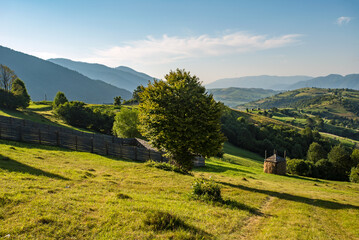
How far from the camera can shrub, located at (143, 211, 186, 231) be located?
31.8 feet

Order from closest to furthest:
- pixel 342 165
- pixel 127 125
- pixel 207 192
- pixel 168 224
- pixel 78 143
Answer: pixel 168 224
pixel 207 192
pixel 78 143
pixel 127 125
pixel 342 165

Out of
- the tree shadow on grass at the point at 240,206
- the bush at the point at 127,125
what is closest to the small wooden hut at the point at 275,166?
the bush at the point at 127,125

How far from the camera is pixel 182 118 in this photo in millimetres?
24859

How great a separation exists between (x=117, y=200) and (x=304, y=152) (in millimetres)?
140696

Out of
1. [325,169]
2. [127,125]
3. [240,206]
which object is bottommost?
[325,169]

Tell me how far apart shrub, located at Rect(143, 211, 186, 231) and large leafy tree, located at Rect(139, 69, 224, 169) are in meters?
14.5

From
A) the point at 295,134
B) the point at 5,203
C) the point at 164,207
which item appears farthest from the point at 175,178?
the point at 295,134

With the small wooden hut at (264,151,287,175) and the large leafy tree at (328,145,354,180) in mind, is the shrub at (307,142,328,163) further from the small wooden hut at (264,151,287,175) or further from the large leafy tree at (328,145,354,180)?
the small wooden hut at (264,151,287,175)

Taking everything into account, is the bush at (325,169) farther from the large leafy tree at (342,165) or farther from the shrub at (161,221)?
the shrub at (161,221)

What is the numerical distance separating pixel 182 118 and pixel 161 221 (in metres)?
15.7

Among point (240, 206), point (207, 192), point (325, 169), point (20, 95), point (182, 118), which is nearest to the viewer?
point (240, 206)

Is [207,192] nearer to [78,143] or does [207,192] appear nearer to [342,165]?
[78,143]

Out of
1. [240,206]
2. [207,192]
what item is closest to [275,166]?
[240,206]

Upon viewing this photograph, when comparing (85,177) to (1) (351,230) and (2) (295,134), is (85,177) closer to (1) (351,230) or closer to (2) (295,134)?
(1) (351,230)
